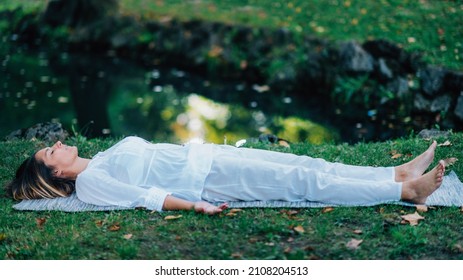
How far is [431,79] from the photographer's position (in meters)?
9.56

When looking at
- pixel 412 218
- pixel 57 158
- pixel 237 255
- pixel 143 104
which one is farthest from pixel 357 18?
pixel 237 255

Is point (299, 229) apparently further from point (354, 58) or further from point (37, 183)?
point (354, 58)

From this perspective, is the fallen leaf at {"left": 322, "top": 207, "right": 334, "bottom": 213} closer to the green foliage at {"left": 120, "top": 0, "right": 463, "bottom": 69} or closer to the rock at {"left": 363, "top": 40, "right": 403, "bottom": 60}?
the green foliage at {"left": 120, "top": 0, "right": 463, "bottom": 69}

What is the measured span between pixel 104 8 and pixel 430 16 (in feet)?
24.7

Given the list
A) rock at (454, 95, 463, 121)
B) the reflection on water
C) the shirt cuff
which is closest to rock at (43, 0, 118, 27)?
the reflection on water

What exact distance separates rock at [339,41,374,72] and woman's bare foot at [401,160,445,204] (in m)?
5.94

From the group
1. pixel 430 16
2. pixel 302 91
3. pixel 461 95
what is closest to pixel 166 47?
pixel 302 91

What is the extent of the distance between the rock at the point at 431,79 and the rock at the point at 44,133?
18.3 feet

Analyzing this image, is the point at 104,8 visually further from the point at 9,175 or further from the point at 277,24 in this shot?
the point at 9,175

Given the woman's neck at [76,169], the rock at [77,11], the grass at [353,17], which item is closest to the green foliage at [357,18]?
the grass at [353,17]

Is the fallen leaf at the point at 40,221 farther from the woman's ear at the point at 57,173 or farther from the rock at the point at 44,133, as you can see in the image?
the rock at the point at 44,133

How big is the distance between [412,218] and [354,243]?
63 centimetres

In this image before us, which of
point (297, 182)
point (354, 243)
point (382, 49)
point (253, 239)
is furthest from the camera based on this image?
point (382, 49)

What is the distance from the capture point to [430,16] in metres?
11.3
